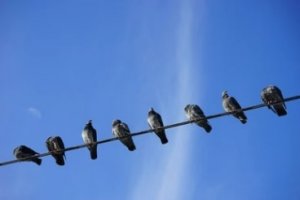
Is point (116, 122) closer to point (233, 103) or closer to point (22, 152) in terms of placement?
point (22, 152)

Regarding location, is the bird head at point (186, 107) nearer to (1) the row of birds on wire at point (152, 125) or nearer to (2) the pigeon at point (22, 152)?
(1) the row of birds on wire at point (152, 125)

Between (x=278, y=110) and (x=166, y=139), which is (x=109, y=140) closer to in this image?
(x=166, y=139)

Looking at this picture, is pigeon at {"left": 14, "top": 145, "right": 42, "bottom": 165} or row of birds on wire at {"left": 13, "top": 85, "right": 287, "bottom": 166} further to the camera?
pigeon at {"left": 14, "top": 145, "right": 42, "bottom": 165}

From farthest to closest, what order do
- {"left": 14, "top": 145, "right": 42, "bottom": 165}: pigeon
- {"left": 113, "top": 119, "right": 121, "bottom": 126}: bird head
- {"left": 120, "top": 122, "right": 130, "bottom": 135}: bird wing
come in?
{"left": 113, "top": 119, "right": 121, "bottom": 126}: bird head → {"left": 120, "top": 122, "right": 130, "bottom": 135}: bird wing → {"left": 14, "top": 145, "right": 42, "bottom": 165}: pigeon

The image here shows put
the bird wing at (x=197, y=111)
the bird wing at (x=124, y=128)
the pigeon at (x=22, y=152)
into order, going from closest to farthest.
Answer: the bird wing at (x=197, y=111), the pigeon at (x=22, y=152), the bird wing at (x=124, y=128)

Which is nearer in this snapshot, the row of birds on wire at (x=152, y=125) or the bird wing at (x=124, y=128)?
the row of birds on wire at (x=152, y=125)

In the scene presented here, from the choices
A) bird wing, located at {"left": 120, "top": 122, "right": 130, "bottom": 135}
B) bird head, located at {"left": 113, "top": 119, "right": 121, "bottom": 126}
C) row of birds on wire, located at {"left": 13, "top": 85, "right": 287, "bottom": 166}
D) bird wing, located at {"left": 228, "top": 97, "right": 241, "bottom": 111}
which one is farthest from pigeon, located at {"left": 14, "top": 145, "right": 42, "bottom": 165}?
bird wing, located at {"left": 228, "top": 97, "right": 241, "bottom": 111}

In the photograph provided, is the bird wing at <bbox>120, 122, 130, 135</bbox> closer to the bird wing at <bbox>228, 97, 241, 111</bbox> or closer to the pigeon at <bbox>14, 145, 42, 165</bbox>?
the pigeon at <bbox>14, 145, 42, 165</bbox>

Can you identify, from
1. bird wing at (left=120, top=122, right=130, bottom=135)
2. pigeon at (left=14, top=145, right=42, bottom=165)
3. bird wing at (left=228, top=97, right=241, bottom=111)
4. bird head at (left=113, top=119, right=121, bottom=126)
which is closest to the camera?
bird wing at (left=228, top=97, right=241, bottom=111)

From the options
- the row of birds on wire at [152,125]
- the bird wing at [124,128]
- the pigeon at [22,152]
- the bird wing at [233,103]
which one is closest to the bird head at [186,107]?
the row of birds on wire at [152,125]

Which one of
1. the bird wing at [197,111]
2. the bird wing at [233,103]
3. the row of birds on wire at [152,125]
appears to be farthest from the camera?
the bird wing at [233,103]

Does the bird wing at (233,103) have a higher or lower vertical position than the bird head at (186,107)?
lower

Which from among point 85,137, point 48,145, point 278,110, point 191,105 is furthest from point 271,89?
point 48,145

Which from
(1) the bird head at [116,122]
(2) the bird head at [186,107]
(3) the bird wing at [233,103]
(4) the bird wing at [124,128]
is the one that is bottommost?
(3) the bird wing at [233,103]
